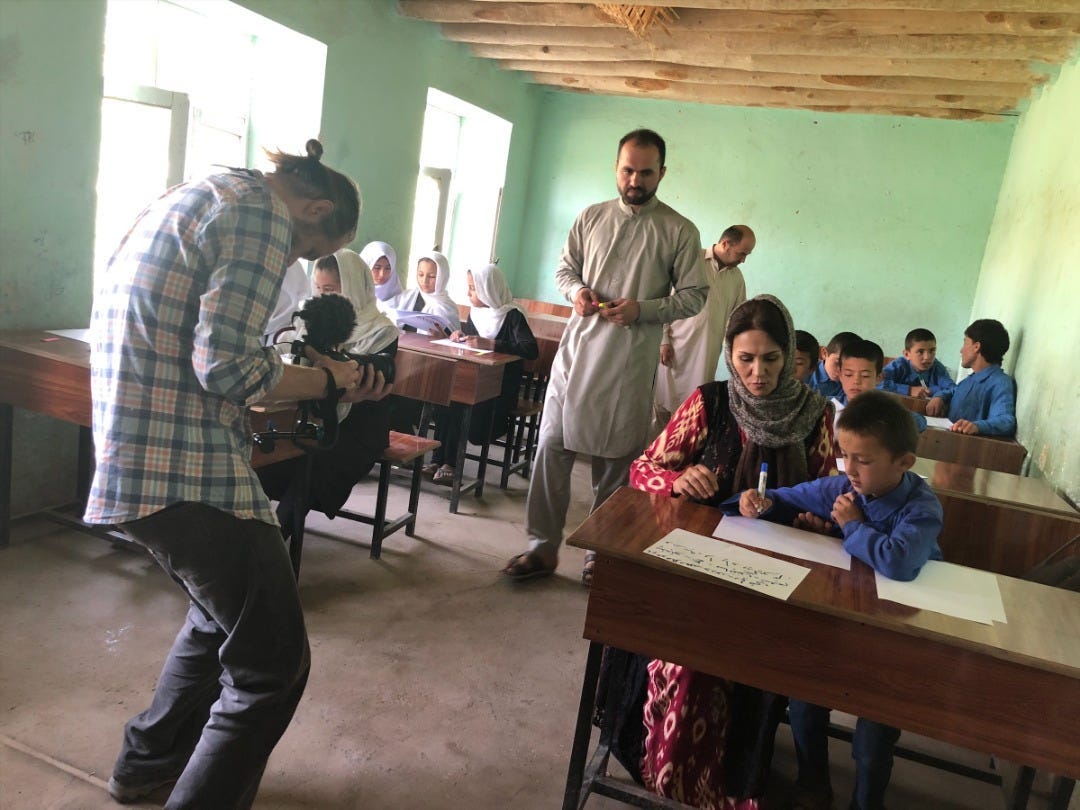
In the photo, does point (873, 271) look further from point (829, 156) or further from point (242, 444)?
point (242, 444)

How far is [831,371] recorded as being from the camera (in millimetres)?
3619

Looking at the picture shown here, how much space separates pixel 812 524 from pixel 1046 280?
8.95 ft

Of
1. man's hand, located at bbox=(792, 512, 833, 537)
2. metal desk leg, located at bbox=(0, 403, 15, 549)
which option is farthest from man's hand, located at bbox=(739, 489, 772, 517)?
metal desk leg, located at bbox=(0, 403, 15, 549)

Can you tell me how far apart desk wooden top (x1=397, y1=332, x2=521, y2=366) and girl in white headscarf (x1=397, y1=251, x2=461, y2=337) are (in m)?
0.55

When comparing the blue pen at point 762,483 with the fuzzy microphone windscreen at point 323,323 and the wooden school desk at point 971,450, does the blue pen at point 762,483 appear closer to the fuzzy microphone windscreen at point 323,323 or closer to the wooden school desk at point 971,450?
the fuzzy microphone windscreen at point 323,323

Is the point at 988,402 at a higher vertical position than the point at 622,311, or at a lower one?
lower

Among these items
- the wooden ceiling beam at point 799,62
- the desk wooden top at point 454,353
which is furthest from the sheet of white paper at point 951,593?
the wooden ceiling beam at point 799,62

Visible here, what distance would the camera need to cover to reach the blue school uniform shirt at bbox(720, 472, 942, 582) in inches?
60.2

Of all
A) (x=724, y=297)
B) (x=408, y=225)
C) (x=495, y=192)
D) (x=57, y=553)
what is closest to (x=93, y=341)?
(x=57, y=553)

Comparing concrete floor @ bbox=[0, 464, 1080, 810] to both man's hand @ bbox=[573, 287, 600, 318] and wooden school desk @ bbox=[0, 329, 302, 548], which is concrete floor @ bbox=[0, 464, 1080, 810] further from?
man's hand @ bbox=[573, 287, 600, 318]

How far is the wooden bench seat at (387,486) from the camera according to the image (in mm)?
3191

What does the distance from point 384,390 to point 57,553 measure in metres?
1.88

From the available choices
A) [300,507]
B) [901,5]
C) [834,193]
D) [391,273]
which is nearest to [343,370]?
[300,507]

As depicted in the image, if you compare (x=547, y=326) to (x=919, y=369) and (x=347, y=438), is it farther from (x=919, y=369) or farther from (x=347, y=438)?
(x=347, y=438)
